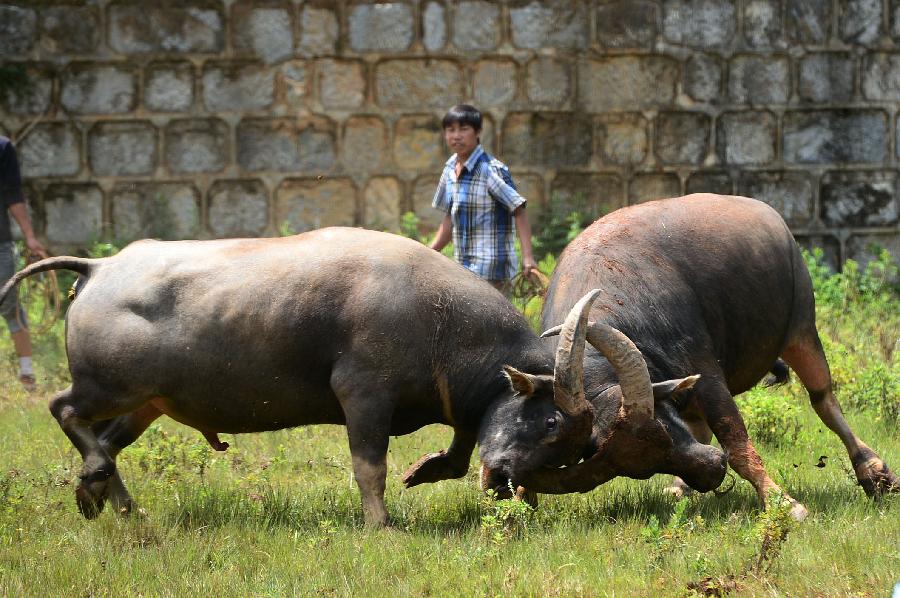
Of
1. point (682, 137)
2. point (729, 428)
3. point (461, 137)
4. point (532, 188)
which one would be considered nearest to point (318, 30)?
point (532, 188)

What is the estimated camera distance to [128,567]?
5.45 m

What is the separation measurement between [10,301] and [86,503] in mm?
3990

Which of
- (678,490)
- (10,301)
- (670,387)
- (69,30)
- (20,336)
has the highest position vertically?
(69,30)

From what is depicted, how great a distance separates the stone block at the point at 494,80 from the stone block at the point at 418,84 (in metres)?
0.15

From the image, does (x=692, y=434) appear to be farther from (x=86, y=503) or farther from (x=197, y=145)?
(x=197, y=145)

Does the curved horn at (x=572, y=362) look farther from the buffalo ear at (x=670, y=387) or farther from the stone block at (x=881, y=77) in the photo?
the stone block at (x=881, y=77)

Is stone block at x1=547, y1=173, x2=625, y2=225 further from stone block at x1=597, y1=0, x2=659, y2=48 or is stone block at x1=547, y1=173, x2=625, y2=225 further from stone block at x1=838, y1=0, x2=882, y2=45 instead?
stone block at x1=838, y1=0, x2=882, y2=45

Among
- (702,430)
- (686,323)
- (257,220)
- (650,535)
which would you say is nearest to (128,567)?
(650,535)

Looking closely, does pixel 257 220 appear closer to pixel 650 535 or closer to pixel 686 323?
pixel 686 323

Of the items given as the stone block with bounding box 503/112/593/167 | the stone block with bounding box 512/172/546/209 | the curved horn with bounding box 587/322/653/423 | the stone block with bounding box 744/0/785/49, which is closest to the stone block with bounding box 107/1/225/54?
the stone block with bounding box 503/112/593/167

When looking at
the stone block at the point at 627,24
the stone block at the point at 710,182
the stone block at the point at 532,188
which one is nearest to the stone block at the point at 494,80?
the stone block at the point at 532,188

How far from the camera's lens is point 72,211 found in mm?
12086

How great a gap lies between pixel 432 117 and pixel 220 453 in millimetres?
5100

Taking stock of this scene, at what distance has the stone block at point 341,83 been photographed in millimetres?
11914
